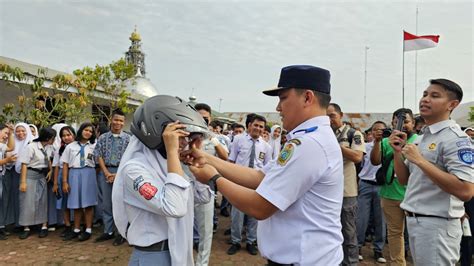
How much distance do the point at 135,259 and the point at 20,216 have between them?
5.04 m

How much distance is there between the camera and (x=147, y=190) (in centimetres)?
173

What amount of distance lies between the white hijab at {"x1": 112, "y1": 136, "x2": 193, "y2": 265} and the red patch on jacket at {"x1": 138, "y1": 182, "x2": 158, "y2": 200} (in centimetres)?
16

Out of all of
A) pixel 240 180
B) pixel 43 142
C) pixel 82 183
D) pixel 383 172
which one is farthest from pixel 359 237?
pixel 43 142

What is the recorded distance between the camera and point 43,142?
596cm

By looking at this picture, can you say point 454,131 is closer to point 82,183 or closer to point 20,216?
point 82,183

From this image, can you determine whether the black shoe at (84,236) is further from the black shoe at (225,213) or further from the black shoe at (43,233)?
the black shoe at (225,213)

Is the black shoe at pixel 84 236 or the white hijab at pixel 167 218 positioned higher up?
the white hijab at pixel 167 218

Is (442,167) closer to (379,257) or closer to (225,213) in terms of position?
(379,257)

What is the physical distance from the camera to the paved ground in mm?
4664

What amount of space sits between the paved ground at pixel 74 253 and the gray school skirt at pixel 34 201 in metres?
0.33

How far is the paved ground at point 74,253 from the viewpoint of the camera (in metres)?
4.66

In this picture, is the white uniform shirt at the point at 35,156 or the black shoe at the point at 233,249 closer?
the black shoe at the point at 233,249

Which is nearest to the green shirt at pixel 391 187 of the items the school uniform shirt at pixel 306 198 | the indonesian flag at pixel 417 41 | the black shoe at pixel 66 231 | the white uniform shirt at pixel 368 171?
the white uniform shirt at pixel 368 171

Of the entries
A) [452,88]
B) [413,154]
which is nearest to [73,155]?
[413,154]
